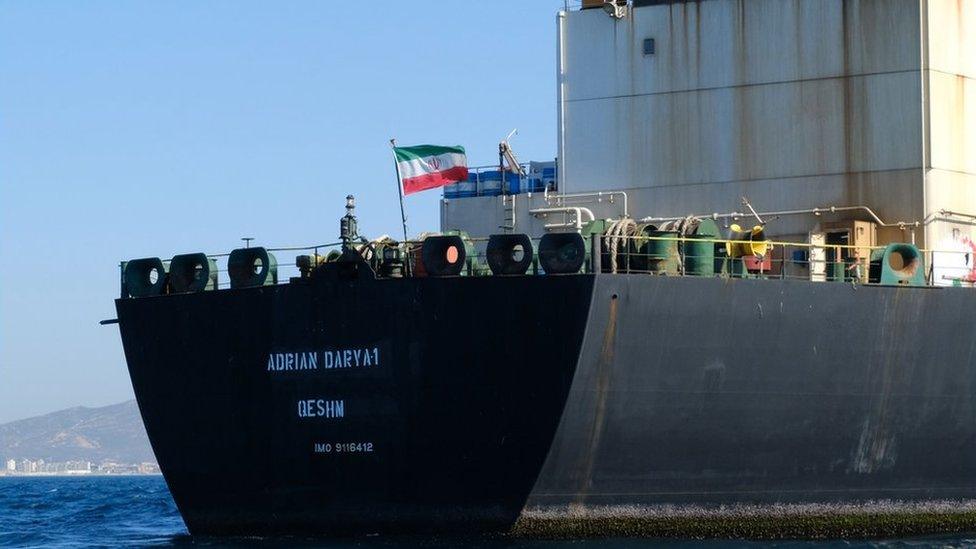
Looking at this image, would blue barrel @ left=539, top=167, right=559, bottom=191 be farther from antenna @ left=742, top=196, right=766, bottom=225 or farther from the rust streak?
the rust streak

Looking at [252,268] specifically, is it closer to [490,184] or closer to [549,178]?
[490,184]

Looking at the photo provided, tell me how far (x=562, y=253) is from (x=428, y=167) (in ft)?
16.4

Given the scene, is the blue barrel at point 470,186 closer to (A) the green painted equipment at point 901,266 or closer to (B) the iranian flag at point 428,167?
(B) the iranian flag at point 428,167

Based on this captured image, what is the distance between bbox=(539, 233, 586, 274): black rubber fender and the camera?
23.0 meters

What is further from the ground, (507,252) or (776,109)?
(776,109)

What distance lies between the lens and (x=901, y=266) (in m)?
25.9

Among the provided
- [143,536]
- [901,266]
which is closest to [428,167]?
[901,266]

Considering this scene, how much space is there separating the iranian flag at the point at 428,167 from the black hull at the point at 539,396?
3724 millimetres

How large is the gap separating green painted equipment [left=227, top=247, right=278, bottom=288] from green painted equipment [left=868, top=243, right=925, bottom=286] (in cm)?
866

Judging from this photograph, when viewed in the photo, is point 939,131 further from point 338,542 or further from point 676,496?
point 338,542

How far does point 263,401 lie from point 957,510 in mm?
10605

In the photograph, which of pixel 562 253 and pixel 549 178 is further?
pixel 549 178

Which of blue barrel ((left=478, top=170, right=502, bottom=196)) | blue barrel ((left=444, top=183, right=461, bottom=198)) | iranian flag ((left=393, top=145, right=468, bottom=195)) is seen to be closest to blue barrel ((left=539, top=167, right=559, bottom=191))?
blue barrel ((left=478, top=170, right=502, bottom=196))

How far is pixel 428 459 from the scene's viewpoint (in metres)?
23.7
